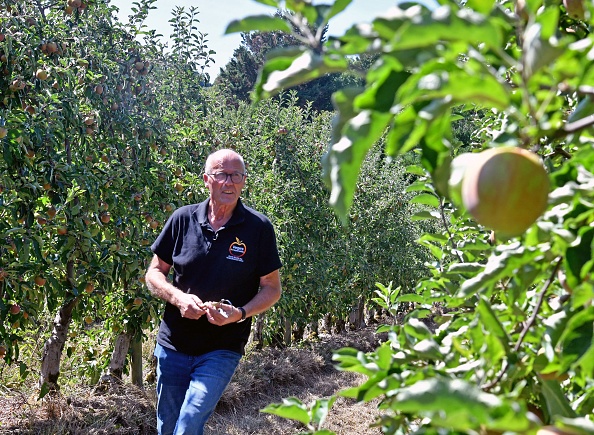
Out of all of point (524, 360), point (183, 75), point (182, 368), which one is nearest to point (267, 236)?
point (182, 368)

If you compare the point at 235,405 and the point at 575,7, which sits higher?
the point at 575,7

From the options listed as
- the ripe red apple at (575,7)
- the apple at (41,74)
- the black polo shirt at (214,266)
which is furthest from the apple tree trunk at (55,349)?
the ripe red apple at (575,7)

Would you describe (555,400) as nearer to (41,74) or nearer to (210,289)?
(210,289)

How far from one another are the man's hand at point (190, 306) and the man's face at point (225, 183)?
475 mm

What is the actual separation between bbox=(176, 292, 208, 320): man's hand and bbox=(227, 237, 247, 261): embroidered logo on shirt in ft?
0.83

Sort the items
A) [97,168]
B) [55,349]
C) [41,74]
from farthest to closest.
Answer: [55,349] → [97,168] → [41,74]

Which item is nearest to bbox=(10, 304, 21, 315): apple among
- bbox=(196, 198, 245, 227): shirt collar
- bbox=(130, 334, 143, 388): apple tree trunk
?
bbox=(196, 198, 245, 227): shirt collar

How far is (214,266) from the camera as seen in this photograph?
9.05ft

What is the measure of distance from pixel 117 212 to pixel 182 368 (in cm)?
177

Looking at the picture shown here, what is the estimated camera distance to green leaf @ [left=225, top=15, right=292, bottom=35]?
70cm

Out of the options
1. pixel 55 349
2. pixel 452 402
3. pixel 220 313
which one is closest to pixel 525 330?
pixel 452 402

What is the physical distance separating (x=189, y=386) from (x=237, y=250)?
0.60 m

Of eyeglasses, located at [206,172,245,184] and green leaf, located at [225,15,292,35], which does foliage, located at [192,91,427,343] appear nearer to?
eyeglasses, located at [206,172,245,184]

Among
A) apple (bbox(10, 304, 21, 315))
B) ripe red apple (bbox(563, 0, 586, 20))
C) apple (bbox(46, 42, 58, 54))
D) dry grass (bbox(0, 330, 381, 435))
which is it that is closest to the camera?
ripe red apple (bbox(563, 0, 586, 20))
